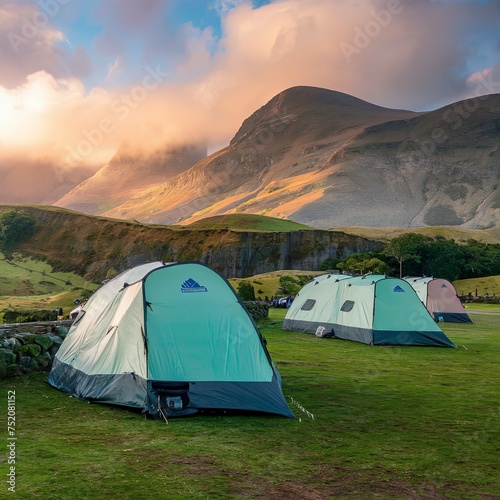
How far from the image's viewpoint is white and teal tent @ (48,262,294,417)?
10.6 m

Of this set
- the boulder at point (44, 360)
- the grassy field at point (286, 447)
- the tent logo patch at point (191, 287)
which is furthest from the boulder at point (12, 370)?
the tent logo patch at point (191, 287)

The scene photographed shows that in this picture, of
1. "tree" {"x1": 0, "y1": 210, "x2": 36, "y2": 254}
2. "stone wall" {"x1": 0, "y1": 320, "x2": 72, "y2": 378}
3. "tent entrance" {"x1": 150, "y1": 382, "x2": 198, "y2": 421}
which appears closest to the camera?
"tent entrance" {"x1": 150, "y1": 382, "x2": 198, "y2": 421}

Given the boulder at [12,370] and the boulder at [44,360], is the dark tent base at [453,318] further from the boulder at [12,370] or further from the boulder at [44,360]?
the boulder at [12,370]

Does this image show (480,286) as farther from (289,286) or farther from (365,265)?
(289,286)

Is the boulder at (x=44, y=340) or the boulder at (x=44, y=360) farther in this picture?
the boulder at (x=44, y=340)

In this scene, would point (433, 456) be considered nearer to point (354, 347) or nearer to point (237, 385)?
point (237, 385)

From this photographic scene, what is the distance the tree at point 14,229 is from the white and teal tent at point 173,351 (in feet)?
299

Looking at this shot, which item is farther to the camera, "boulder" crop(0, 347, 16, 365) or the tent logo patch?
"boulder" crop(0, 347, 16, 365)

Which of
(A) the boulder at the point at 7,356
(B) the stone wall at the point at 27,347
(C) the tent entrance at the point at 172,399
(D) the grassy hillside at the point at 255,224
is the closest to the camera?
(C) the tent entrance at the point at 172,399

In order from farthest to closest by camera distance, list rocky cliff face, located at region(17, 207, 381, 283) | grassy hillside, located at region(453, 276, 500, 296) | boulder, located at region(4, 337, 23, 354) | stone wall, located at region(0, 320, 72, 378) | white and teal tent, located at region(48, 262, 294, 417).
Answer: rocky cliff face, located at region(17, 207, 381, 283) < grassy hillside, located at region(453, 276, 500, 296) < boulder, located at region(4, 337, 23, 354) < stone wall, located at region(0, 320, 72, 378) < white and teal tent, located at region(48, 262, 294, 417)

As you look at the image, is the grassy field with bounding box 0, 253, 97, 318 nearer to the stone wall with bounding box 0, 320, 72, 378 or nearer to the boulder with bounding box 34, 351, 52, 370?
the stone wall with bounding box 0, 320, 72, 378

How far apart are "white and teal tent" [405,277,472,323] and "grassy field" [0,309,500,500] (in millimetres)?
20646

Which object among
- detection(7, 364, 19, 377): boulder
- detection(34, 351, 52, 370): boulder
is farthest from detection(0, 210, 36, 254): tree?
detection(7, 364, 19, 377): boulder

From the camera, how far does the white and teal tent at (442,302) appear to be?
113 feet
